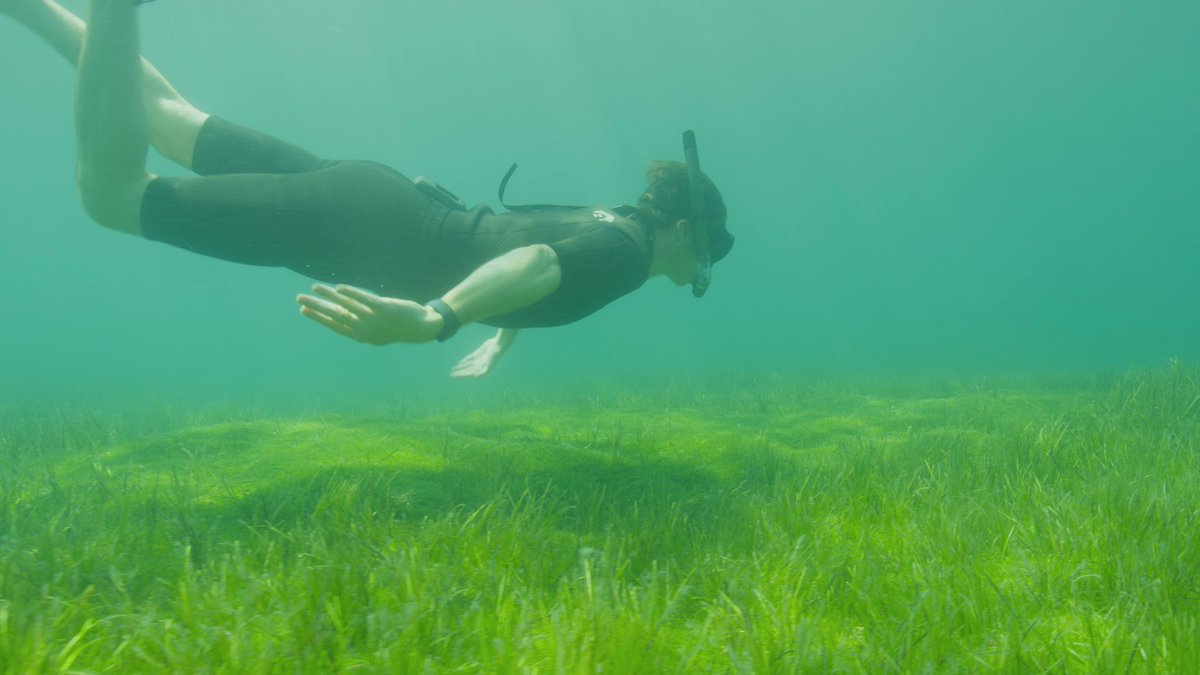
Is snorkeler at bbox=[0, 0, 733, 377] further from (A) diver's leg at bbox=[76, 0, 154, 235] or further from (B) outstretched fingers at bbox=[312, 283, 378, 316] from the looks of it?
(B) outstretched fingers at bbox=[312, 283, 378, 316]

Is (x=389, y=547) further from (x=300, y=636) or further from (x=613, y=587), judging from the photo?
(x=613, y=587)

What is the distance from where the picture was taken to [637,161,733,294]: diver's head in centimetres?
440

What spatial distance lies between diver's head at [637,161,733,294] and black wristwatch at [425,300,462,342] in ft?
5.90

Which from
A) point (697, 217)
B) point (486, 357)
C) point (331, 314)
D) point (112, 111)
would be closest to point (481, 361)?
point (486, 357)

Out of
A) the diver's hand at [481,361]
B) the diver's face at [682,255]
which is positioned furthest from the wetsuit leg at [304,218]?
the diver's face at [682,255]

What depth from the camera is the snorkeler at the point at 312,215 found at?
3.32m

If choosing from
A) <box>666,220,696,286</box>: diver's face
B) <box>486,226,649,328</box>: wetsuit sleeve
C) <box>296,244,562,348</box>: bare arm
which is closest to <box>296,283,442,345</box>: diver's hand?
<box>296,244,562,348</box>: bare arm

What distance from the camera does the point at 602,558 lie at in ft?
6.40

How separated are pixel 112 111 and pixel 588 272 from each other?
8.71ft

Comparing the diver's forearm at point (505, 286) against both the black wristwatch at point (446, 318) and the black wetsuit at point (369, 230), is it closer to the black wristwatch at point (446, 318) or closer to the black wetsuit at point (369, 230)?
the black wristwatch at point (446, 318)

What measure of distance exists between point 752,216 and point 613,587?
15673 cm

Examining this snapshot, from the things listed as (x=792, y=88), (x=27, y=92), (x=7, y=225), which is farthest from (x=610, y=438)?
(x=7, y=225)

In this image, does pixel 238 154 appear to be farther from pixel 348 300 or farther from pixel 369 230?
pixel 348 300

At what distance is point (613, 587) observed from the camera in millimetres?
1767
